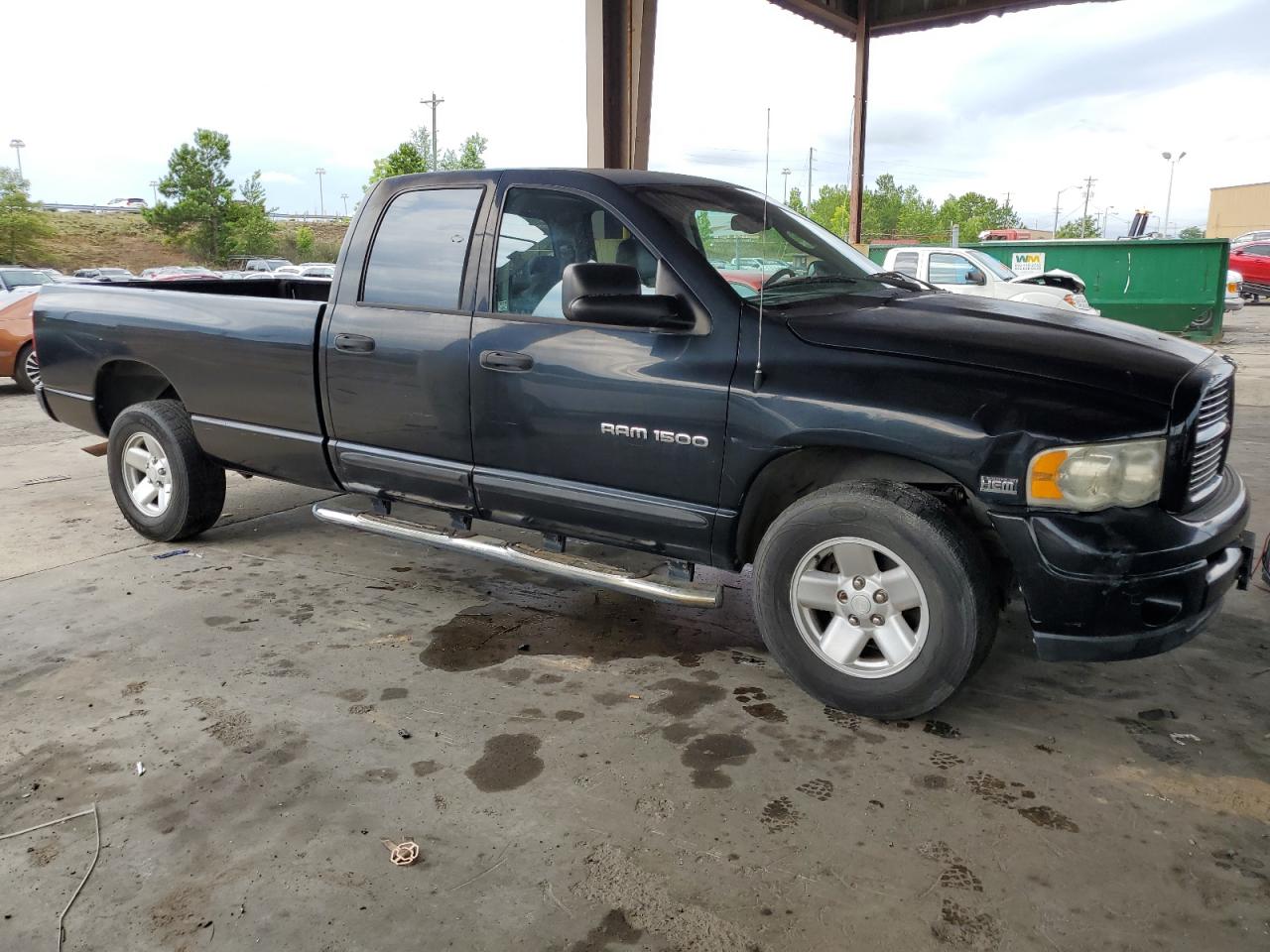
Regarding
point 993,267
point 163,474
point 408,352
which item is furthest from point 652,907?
point 993,267

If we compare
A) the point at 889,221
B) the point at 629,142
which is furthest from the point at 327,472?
the point at 889,221

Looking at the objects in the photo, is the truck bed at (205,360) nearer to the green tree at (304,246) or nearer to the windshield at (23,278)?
the windshield at (23,278)

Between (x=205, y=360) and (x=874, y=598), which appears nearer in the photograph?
(x=874, y=598)

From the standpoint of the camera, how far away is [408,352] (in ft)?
13.0

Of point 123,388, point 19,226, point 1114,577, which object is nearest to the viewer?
point 1114,577

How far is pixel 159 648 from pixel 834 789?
107 inches

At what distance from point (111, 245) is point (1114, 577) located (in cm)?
7747

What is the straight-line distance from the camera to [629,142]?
9539mm

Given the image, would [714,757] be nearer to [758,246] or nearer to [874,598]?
[874,598]

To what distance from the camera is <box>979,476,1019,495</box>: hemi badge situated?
2770 mm

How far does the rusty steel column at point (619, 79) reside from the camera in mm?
9148

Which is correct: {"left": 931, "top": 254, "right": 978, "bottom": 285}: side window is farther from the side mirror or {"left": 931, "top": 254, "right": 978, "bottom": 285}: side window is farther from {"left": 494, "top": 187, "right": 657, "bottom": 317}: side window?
the side mirror

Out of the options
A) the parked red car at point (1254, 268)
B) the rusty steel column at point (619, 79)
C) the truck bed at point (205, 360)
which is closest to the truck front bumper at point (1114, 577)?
the truck bed at point (205, 360)

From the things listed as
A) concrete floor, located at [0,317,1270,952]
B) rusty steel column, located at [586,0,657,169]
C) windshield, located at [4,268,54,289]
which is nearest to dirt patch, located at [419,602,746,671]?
concrete floor, located at [0,317,1270,952]
